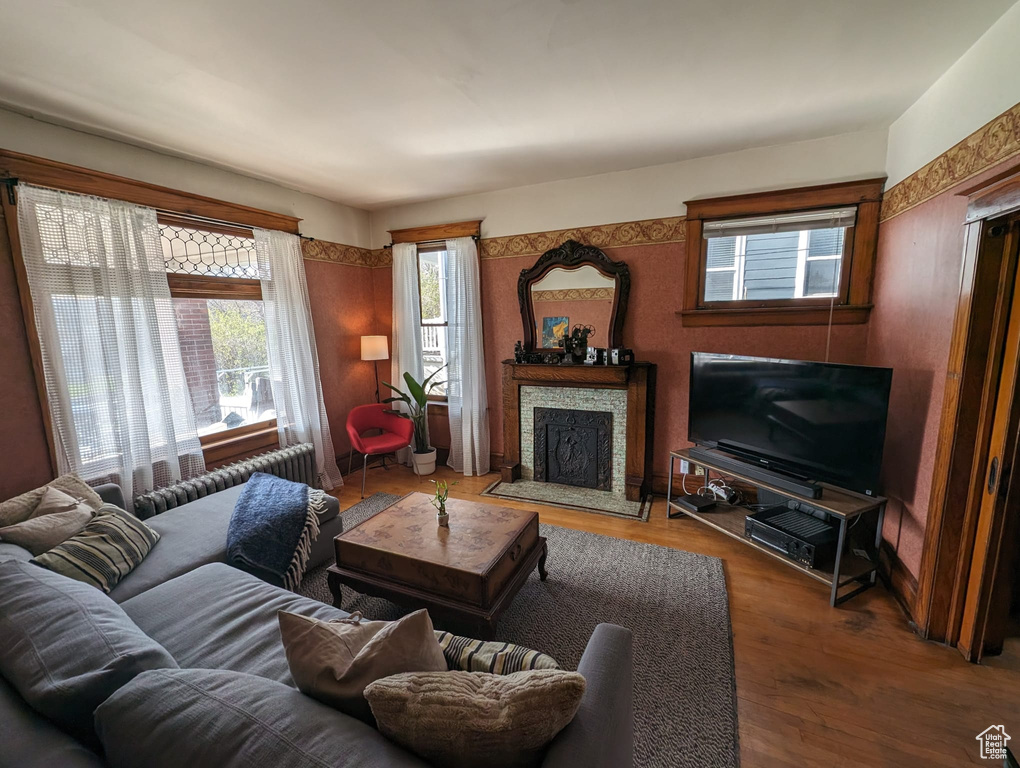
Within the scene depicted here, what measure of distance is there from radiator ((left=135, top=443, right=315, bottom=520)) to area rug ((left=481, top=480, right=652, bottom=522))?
1.52 metres

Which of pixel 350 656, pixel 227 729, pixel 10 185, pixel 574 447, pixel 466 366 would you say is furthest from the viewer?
pixel 466 366

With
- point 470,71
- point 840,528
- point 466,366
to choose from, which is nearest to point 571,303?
point 466,366

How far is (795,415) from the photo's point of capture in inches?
100

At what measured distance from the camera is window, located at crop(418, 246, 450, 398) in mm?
4270

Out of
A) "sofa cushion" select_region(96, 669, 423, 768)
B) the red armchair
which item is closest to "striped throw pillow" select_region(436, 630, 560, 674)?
"sofa cushion" select_region(96, 669, 423, 768)

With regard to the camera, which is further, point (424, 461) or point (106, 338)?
point (424, 461)

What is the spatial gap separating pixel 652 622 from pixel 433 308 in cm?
335

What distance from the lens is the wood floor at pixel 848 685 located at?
58.6 inches

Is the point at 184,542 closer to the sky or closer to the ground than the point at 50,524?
closer to the ground

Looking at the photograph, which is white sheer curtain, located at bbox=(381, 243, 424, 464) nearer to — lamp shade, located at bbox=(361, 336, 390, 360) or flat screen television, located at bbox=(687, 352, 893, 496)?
lamp shade, located at bbox=(361, 336, 390, 360)

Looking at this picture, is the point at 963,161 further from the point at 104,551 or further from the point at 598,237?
the point at 104,551

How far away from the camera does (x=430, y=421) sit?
4.61 m

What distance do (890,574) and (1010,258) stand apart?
67.9 inches

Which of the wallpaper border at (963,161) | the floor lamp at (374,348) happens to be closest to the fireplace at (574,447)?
the floor lamp at (374,348)
